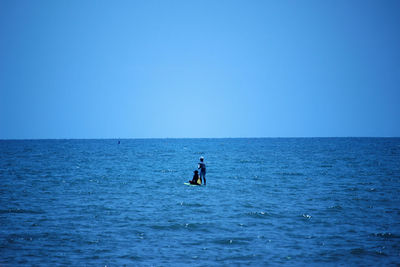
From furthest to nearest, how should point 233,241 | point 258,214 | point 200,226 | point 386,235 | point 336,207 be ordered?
1. point 336,207
2. point 258,214
3. point 200,226
4. point 386,235
5. point 233,241

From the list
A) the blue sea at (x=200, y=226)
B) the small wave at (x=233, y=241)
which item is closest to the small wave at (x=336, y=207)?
the blue sea at (x=200, y=226)

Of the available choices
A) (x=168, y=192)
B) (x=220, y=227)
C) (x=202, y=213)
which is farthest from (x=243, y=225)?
(x=168, y=192)

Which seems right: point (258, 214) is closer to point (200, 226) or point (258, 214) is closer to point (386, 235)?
point (200, 226)

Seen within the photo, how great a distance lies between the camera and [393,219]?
17516mm

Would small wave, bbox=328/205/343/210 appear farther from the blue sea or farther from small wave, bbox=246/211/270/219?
small wave, bbox=246/211/270/219

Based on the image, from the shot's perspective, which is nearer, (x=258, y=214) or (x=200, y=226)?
(x=200, y=226)

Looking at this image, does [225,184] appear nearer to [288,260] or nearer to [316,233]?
[316,233]

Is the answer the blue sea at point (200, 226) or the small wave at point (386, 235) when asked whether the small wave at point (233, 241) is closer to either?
the blue sea at point (200, 226)

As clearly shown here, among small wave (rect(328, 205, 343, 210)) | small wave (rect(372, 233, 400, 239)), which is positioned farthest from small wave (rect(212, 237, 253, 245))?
small wave (rect(328, 205, 343, 210))

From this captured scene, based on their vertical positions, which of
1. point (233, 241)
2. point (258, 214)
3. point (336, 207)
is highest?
point (336, 207)

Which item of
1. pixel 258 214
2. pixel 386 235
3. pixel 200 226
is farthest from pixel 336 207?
pixel 200 226

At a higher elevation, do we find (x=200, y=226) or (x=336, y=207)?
(x=336, y=207)

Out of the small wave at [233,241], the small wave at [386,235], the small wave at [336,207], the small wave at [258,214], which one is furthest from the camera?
the small wave at [336,207]

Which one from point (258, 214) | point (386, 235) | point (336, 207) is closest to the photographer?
point (386, 235)
